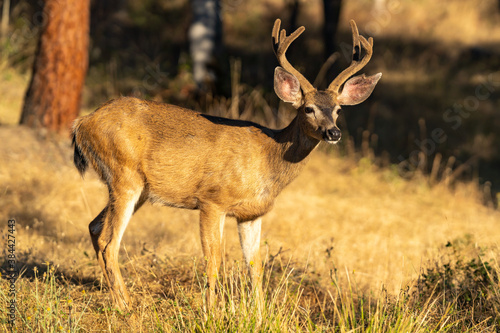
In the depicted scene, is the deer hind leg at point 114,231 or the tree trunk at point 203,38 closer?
the deer hind leg at point 114,231

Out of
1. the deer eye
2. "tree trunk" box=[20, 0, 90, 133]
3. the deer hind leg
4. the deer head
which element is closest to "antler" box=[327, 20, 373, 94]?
the deer head

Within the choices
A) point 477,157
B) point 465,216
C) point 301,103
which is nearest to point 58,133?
point 301,103

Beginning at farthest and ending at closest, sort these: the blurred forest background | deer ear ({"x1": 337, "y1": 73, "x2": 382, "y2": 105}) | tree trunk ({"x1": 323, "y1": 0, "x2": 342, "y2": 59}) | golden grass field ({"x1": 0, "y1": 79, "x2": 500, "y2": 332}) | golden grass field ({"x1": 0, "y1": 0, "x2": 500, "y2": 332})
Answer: tree trunk ({"x1": 323, "y1": 0, "x2": 342, "y2": 59}), the blurred forest background, deer ear ({"x1": 337, "y1": 73, "x2": 382, "y2": 105}), golden grass field ({"x1": 0, "y1": 79, "x2": 500, "y2": 332}), golden grass field ({"x1": 0, "y1": 0, "x2": 500, "y2": 332})

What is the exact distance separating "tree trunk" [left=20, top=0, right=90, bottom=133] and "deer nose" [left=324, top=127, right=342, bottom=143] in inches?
230

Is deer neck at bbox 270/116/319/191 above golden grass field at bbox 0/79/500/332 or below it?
above

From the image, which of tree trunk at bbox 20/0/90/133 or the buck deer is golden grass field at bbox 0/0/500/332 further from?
the buck deer

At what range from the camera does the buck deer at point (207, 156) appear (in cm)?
520

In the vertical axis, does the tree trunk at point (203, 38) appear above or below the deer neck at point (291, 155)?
above

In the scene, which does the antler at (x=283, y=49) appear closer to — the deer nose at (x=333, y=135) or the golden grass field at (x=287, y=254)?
the deer nose at (x=333, y=135)

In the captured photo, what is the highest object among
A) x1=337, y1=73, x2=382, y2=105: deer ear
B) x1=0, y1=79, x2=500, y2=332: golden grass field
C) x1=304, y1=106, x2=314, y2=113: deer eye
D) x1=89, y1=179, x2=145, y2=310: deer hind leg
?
x1=337, y1=73, x2=382, y2=105: deer ear

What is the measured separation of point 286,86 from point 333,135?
2.45 feet

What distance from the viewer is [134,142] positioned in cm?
536

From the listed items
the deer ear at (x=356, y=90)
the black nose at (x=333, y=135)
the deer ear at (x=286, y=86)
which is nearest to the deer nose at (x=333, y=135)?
the black nose at (x=333, y=135)

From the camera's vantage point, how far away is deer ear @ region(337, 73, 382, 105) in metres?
5.52
